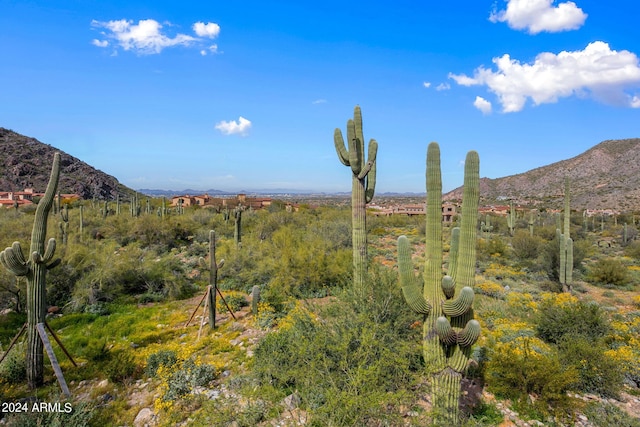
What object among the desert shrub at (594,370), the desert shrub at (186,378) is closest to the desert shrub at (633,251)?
the desert shrub at (594,370)

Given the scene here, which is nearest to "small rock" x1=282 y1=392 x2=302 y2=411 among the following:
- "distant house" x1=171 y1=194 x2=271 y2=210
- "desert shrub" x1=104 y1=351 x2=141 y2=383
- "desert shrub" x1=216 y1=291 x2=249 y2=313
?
"desert shrub" x1=104 y1=351 x2=141 y2=383

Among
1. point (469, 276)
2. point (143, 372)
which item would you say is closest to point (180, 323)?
point (143, 372)

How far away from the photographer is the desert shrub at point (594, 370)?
5664 millimetres

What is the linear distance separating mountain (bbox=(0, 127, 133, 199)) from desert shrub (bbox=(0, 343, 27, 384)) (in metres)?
44.5

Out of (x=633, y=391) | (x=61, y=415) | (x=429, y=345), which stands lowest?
(x=633, y=391)

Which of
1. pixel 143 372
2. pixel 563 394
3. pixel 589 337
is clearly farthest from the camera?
pixel 589 337

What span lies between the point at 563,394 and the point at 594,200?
57.8 meters

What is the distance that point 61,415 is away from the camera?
483cm

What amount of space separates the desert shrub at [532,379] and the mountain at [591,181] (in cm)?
5246

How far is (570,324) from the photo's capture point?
7.68 meters

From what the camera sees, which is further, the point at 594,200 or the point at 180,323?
the point at 594,200

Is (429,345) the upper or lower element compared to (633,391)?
upper

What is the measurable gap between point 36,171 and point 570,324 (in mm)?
60587

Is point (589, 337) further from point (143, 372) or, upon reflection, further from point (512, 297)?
point (143, 372)
